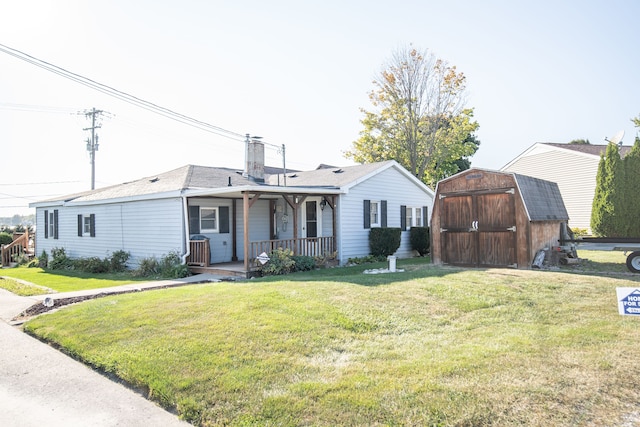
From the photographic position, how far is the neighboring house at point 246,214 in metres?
13.6

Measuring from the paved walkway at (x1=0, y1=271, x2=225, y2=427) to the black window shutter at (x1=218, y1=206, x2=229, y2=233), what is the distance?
919 cm

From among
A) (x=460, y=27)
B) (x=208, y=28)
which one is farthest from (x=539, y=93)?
(x=208, y=28)

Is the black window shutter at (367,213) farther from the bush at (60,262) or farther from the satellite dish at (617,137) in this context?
the bush at (60,262)

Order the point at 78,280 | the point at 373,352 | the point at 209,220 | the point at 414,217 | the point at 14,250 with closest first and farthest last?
1. the point at 373,352
2. the point at 78,280
3. the point at 209,220
4. the point at 414,217
5. the point at 14,250

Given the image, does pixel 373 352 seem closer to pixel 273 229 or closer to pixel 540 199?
pixel 540 199

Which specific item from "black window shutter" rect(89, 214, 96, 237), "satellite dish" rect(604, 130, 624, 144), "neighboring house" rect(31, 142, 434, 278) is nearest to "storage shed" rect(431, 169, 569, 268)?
"neighboring house" rect(31, 142, 434, 278)

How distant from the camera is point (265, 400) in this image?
3518 mm

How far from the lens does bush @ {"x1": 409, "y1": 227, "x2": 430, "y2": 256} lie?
56.8ft

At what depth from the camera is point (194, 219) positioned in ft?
46.8

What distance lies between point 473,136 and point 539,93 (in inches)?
930

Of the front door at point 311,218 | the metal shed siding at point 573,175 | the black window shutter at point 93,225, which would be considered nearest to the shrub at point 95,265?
the black window shutter at point 93,225

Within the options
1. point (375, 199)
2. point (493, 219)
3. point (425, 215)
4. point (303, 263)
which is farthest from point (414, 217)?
point (303, 263)

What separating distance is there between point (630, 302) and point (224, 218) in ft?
41.8

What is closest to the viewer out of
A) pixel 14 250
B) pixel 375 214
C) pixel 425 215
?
pixel 375 214
